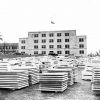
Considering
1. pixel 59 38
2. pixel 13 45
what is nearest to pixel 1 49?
pixel 13 45

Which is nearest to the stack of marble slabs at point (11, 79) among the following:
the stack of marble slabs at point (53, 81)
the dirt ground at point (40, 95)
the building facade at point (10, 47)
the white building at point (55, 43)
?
the dirt ground at point (40, 95)

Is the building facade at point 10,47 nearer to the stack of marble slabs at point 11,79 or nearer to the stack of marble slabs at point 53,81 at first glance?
the stack of marble slabs at point 11,79

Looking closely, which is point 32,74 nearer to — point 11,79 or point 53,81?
point 11,79

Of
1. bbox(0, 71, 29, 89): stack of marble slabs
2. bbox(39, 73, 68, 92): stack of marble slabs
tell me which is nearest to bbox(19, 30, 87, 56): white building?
bbox(0, 71, 29, 89): stack of marble slabs

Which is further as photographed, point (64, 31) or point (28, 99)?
point (64, 31)

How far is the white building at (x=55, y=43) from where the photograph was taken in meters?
72.0

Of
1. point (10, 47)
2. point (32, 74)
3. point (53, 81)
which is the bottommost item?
point (53, 81)

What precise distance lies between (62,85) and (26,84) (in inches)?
118

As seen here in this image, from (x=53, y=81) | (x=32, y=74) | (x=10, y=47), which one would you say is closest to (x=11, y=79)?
(x=32, y=74)

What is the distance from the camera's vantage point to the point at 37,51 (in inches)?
2953

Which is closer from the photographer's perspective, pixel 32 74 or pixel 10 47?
pixel 32 74

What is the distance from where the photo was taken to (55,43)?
7394 cm

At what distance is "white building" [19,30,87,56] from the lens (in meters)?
72.0

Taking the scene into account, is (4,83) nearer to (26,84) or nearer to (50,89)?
(26,84)
